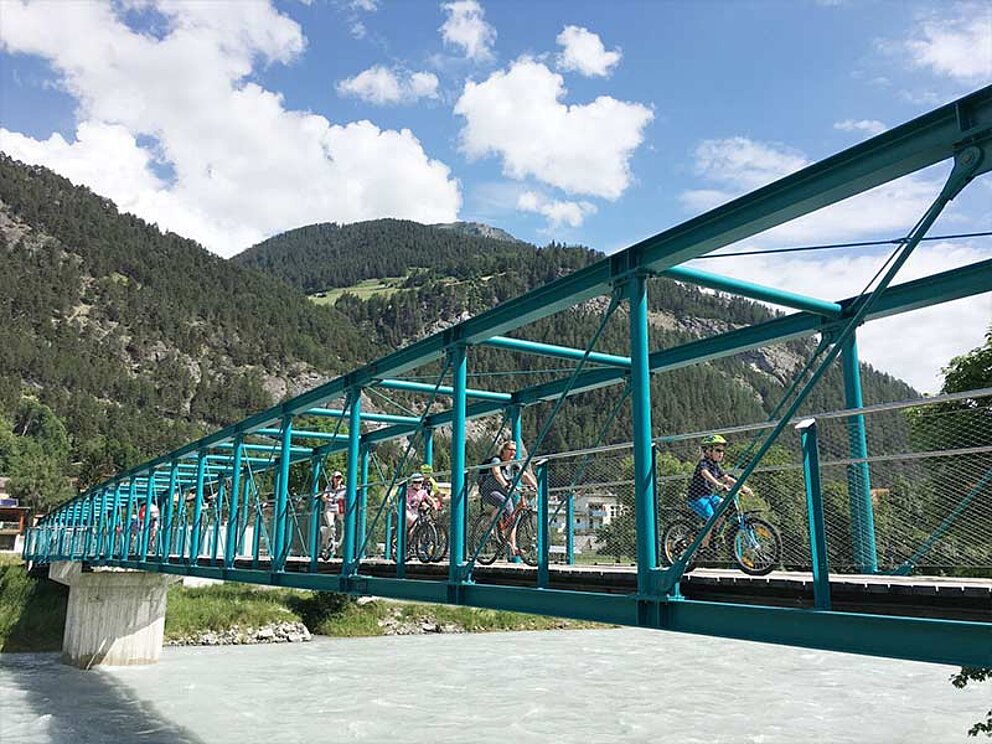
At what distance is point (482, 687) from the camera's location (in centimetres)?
2722

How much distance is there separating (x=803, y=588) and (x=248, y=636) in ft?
111

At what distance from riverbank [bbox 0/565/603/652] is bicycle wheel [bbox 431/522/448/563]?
63.2ft

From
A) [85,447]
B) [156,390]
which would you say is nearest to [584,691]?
[85,447]

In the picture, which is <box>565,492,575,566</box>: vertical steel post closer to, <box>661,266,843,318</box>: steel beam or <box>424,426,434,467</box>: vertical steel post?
<box>661,266,843,318</box>: steel beam

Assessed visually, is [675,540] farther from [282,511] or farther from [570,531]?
[282,511]

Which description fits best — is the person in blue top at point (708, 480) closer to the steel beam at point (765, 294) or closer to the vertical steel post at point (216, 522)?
the steel beam at point (765, 294)

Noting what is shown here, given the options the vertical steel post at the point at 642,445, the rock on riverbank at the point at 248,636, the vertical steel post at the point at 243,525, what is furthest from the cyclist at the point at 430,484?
the rock on riverbank at the point at 248,636

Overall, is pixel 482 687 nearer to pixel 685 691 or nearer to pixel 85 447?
pixel 685 691

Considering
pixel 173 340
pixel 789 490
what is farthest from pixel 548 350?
pixel 173 340

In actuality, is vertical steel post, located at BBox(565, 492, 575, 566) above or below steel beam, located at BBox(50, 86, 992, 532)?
below

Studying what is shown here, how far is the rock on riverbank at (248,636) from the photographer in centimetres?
3544

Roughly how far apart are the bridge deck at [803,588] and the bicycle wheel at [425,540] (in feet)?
5.18

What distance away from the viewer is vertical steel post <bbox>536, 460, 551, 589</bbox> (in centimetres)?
902

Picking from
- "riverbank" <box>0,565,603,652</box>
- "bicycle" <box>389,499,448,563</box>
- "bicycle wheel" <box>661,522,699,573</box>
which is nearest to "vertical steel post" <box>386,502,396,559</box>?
"bicycle" <box>389,499,448,563</box>
